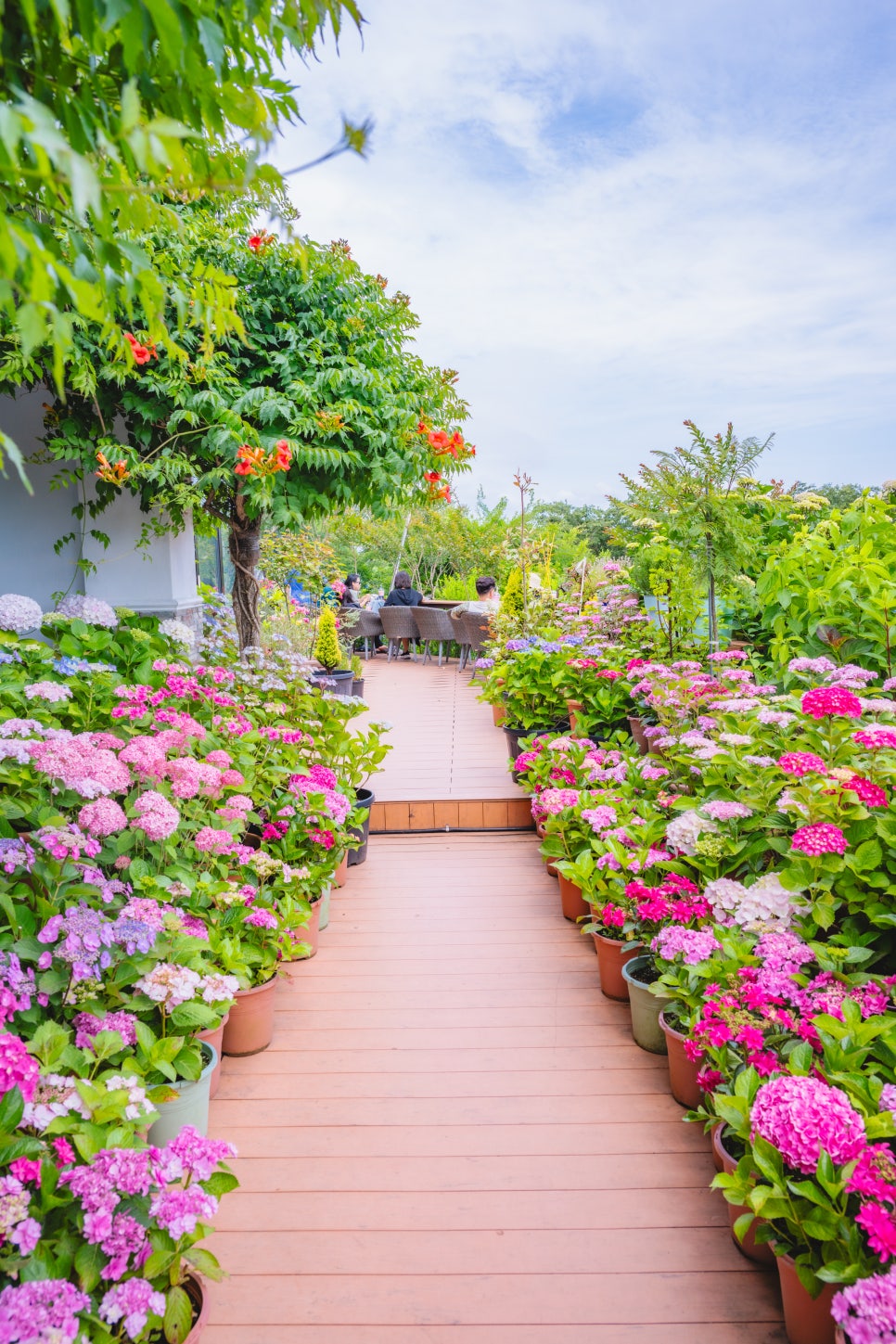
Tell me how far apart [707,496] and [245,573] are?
2.30 metres

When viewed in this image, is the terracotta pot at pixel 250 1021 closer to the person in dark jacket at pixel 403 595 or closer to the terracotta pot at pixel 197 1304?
the terracotta pot at pixel 197 1304

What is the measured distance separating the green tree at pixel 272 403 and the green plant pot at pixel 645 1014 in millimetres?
2102

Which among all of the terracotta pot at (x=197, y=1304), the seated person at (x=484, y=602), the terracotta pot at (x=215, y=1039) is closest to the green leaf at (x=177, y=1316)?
the terracotta pot at (x=197, y=1304)

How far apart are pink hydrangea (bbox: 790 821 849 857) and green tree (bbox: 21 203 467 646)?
215 cm

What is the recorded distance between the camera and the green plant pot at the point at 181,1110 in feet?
5.65

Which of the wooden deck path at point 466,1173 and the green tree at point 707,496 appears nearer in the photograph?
the wooden deck path at point 466,1173

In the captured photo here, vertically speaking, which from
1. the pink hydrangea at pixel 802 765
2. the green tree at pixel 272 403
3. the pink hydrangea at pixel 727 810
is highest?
the green tree at pixel 272 403

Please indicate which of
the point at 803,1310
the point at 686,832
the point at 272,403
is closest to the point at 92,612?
the point at 272,403

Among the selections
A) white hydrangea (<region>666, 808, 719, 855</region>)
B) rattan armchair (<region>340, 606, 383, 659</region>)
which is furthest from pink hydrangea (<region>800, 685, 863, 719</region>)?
rattan armchair (<region>340, 606, 383, 659</region>)

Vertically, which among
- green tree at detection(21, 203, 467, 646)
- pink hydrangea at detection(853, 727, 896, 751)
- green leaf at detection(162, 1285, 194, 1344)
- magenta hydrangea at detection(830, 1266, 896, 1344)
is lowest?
green leaf at detection(162, 1285, 194, 1344)

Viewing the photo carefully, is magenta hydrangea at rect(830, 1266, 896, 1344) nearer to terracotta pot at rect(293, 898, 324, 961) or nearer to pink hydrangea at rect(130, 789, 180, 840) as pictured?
pink hydrangea at rect(130, 789, 180, 840)

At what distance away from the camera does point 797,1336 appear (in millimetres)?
1357

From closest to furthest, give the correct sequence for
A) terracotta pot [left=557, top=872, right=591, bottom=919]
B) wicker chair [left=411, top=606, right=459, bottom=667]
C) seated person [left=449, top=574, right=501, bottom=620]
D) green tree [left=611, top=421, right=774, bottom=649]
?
terracotta pot [left=557, top=872, right=591, bottom=919], green tree [left=611, top=421, right=774, bottom=649], seated person [left=449, top=574, right=501, bottom=620], wicker chair [left=411, top=606, right=459, bottom=667]

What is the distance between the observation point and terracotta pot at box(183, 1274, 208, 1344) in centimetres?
122
